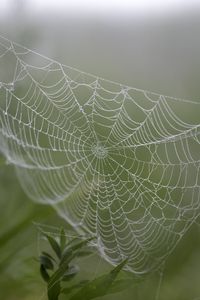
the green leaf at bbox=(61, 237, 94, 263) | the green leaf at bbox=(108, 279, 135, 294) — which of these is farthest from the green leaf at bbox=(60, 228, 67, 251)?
the green leaf at bbox=(108, 279, 135, 294)

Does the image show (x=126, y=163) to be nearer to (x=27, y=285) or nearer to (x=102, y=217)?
(x=102, y=217)

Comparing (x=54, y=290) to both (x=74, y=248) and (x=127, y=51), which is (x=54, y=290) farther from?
(x=127, y=51)

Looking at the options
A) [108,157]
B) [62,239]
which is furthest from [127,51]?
[62,239]

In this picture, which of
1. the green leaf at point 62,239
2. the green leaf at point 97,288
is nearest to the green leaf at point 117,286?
the green leaf at point 97,288

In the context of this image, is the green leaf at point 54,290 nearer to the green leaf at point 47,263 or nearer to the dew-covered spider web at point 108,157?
the green leaf at point 47,263

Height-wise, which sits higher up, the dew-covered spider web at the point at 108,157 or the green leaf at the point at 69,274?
the dew-covered spider web at the point at 108,157

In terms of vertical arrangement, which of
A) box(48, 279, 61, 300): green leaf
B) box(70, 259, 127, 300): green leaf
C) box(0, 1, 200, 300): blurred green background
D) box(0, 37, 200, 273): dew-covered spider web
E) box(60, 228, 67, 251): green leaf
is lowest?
box(48, 279, 61, 300): green leaf

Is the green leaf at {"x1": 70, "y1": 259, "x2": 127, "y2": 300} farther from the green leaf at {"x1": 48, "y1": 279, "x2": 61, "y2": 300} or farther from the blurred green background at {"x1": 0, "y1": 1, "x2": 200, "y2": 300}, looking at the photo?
the blurred green background at {"x1": 0, "y1": 1, "x2": 200, "y2": 300}
